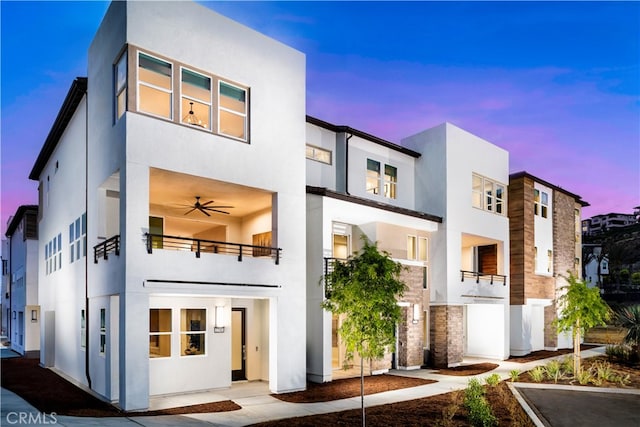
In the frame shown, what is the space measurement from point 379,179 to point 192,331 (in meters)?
10.8

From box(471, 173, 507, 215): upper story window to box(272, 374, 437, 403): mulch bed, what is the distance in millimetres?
9872

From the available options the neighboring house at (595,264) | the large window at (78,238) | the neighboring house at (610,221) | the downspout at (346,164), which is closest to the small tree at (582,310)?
the downspout at (346,164)

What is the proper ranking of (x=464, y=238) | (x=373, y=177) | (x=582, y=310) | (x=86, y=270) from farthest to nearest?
(x=464, y=238)
(x=373, y=177)
(x=582, y=310)
(x=86, y=270)

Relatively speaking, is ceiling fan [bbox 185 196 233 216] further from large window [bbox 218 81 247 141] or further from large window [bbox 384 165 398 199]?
large window [bbox 384 165 398 199]

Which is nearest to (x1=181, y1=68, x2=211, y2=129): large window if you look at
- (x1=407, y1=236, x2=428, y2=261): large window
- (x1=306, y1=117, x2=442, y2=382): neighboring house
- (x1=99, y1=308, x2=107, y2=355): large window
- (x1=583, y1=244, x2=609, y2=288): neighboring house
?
(x1=306, y1=117, x2=442, y2=382): neighboring house

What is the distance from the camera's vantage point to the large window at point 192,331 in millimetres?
14945

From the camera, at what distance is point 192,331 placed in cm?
1516

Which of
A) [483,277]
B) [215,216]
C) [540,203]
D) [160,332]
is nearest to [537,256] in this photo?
[540,203]

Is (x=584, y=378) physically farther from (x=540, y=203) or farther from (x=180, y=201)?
(x=180, y=201)

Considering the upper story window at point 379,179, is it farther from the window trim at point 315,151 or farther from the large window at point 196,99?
the large window at point 196,99

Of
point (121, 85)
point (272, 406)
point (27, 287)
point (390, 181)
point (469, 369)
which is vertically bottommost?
point (469, 369)

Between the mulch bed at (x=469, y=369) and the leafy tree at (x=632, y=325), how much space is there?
19.5ft

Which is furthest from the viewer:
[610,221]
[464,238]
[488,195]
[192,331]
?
[610,221]

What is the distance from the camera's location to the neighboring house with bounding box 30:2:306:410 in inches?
489
